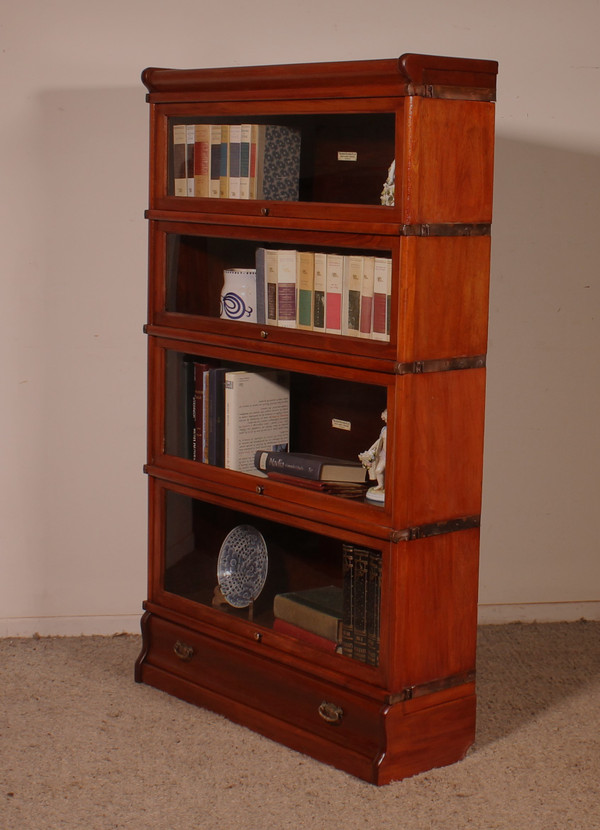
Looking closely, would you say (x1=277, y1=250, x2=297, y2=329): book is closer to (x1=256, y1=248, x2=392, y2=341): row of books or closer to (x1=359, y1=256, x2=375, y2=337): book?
(x1=256, y1=248, x2=392, y2=341): row of books

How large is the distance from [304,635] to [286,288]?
2.91ft

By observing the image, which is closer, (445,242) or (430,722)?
(445,242)

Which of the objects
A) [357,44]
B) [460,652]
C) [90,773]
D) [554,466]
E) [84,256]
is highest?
[357,44]

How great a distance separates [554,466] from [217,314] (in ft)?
4.42

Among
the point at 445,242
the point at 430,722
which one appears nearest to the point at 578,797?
the point at 430,722

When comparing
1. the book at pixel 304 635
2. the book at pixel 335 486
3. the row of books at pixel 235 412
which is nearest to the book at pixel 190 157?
the row of books at pixel 235 412

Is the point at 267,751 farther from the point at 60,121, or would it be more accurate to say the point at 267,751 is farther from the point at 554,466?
the point at 60,121

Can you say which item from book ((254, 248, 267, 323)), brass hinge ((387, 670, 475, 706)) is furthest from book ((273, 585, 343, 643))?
book ((254, 248, 267, 323))

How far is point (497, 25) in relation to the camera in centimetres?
345

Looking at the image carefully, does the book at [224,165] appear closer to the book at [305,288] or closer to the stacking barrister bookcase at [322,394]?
the stacking barrister bookcase at [322,394]

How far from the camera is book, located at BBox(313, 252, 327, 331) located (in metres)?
2.72

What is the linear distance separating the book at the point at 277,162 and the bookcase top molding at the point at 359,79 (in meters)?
0.09

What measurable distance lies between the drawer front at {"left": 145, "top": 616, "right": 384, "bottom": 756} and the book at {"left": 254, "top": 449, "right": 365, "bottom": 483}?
50cm

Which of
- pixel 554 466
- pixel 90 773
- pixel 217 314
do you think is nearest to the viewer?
pixel 90 773
